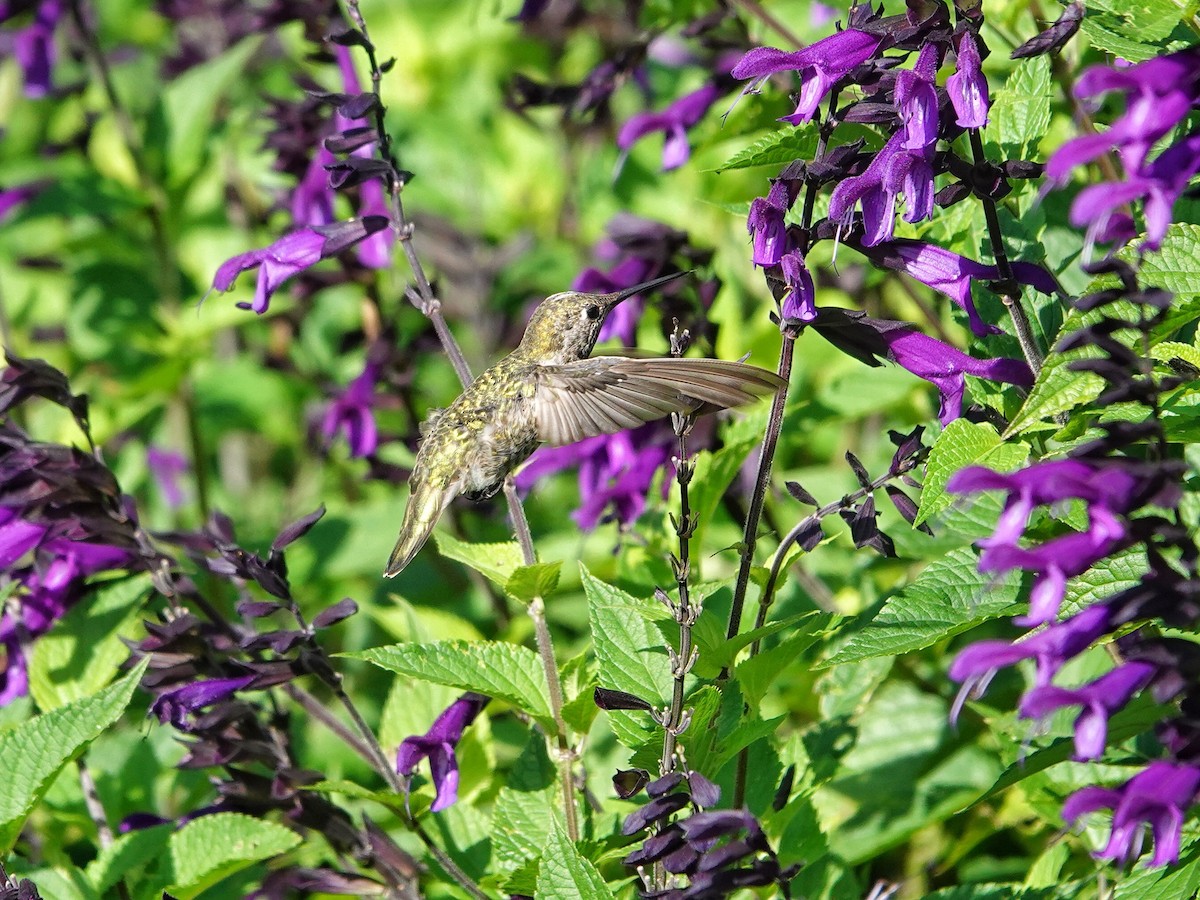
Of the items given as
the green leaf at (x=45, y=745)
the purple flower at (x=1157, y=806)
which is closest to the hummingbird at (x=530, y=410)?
the green leaf at (x=45, y=745)

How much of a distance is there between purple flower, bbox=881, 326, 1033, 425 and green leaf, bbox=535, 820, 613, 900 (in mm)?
806

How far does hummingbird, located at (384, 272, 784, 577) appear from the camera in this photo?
A: 2035mm

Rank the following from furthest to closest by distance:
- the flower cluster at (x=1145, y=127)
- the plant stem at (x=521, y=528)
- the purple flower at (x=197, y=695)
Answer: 1. the purple flower at (x=197, y=695)
2. the plant stem at (x=521, y=528)
3. the flower cluster at (x=1145, y=127)

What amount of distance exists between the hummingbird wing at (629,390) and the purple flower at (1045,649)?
56 centimetres

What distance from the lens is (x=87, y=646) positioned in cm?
256

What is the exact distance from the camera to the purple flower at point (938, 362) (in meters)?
1.86

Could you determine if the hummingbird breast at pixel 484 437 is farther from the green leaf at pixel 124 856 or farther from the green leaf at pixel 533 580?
the green leaf at pixel 124 856

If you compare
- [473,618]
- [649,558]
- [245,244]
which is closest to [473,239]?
[245,244]

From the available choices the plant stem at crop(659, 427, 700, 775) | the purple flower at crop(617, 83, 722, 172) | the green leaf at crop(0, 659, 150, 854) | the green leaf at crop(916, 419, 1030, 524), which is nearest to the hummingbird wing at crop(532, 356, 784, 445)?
the plant stem at crop(659, 427, 700, 775)

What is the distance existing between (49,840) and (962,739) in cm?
186

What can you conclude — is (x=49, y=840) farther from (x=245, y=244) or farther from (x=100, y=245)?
(x=245, y=244)

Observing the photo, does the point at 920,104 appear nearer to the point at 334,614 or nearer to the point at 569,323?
the point at 569,323

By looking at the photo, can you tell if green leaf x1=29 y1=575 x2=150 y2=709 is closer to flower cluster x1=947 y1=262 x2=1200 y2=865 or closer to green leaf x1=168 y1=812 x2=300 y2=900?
green leaf x1=168 y1=812 x2=300 y2=900

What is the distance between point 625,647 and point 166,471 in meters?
2.88
